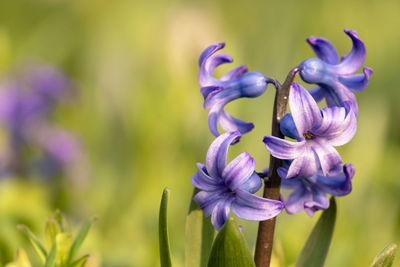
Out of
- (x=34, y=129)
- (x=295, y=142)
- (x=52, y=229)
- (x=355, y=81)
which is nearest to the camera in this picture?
(x=295, y=142)

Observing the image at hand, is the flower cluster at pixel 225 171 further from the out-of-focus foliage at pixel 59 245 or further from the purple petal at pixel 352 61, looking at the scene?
the out-of-focus foliage at pixel 59 245

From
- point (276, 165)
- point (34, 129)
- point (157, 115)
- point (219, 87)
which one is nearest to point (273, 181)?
point (276, 165)

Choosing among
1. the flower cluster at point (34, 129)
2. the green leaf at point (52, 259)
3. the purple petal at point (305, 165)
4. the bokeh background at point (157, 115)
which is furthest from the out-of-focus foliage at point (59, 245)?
the flower cluster at point (34, 129)

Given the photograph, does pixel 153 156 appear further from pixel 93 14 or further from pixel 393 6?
pixel 393 6

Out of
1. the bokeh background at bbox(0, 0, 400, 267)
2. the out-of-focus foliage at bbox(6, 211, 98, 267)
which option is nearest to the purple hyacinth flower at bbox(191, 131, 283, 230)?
the out-of-focus foliage at bbox(6, 211, 98, 267)

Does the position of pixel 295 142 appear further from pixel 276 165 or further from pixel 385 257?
pixel 385 257

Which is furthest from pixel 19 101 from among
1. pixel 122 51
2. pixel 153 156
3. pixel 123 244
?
pixel 122 51

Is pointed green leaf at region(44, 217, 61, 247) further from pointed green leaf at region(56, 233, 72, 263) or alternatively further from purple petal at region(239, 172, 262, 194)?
purple petal at region(239, 172, 262, 194)
